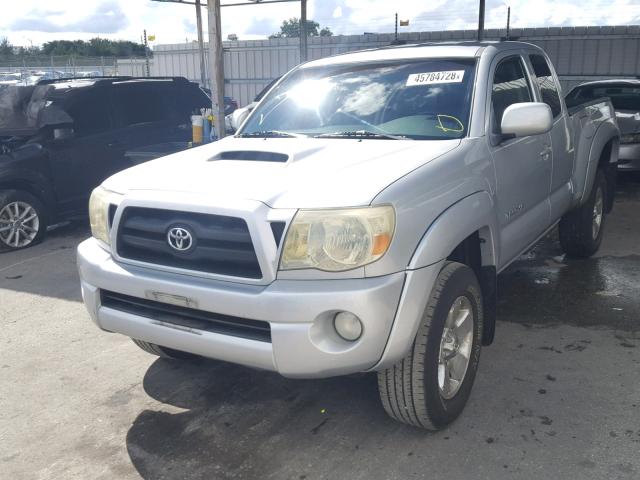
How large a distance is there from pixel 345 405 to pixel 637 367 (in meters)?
1.77

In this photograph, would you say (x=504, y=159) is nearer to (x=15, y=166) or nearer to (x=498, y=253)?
(x=498, y=253)

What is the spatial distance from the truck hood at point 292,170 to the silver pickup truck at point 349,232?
0.04 feet

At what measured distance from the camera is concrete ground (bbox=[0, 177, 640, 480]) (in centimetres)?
294

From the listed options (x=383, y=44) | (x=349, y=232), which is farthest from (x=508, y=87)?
(x=383, y=44)

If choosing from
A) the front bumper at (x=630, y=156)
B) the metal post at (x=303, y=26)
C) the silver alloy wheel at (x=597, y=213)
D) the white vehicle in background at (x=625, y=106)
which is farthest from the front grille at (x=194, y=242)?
the metal post at (x=303, y=26)

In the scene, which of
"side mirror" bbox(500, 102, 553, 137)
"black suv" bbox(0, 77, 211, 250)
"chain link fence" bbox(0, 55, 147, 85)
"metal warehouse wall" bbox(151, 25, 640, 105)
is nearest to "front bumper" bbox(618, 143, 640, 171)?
"metal warehouse wall" bbox(151, 25, 640, 105)

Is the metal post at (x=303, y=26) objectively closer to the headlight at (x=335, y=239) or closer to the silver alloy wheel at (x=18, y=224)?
the silver alloy wheel at (x=18, y=224)

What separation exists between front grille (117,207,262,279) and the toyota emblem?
15 millimetres

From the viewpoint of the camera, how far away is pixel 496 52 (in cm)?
407

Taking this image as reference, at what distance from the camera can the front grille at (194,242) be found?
2.73m

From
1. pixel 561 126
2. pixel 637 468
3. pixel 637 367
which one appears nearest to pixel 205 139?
pixel 561 126

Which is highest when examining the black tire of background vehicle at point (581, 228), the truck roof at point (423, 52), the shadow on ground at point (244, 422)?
the truck roof at point (423, 52)

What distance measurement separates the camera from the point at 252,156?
337cm

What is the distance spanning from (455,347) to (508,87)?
1.87m
